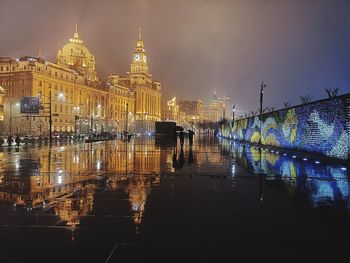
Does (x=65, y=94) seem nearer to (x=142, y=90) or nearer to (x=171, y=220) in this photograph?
(x=142, y=90)

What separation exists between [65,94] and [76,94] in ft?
22.1

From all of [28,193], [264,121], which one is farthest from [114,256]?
[264,121]

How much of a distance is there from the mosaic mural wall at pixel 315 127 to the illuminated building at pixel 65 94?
123 ft

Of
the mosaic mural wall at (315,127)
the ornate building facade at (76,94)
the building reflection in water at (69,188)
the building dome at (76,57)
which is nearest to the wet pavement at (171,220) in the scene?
the building reflection in water at (69,188)

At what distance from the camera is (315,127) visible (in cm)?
2395

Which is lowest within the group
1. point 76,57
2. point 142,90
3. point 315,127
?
point 315,127

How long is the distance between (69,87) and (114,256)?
10858 centimetres

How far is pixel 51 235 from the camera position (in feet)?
20.3

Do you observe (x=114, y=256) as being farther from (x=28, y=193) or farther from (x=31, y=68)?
(x=31, y=68)

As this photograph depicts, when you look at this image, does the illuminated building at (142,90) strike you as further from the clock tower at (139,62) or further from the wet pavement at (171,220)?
the wet pavement at (171,220)

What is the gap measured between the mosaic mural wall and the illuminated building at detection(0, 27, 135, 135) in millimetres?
37529

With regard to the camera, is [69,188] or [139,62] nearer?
[69,188]

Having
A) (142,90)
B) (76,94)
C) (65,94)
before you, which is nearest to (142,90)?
(142,90)

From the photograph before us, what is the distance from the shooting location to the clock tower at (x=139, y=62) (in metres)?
169
